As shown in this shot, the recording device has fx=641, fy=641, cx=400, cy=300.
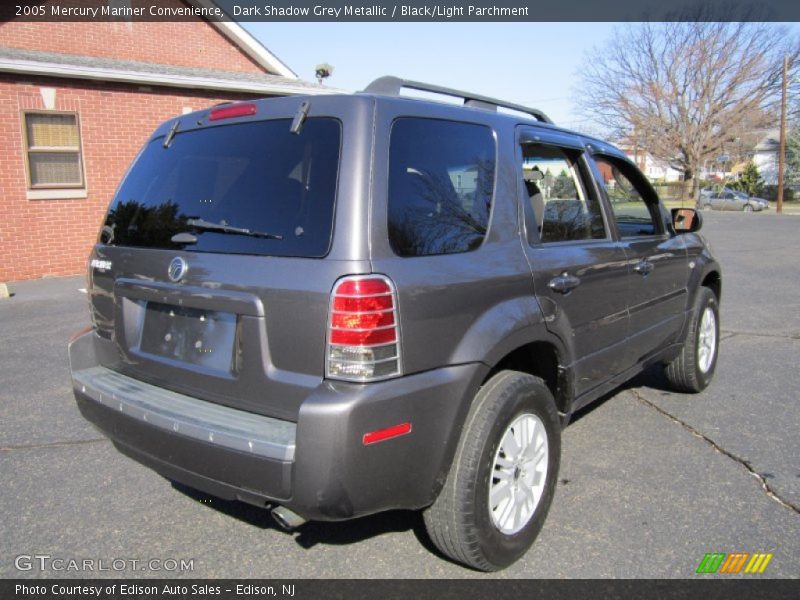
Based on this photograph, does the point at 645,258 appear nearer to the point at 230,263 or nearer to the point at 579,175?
the point at 579,175

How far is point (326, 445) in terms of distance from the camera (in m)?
2.06

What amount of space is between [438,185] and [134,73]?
412 inches

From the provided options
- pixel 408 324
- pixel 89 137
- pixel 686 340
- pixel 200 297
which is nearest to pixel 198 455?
pixel 200 297

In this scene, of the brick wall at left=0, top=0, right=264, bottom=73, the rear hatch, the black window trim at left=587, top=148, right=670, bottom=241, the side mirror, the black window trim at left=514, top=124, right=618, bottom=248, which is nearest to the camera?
the rear hatch

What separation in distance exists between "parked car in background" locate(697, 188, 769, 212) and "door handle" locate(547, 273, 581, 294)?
131ft

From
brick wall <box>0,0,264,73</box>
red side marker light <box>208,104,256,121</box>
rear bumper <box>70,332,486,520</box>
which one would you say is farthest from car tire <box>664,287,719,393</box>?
brick wall <box>0,0,264,73</box>

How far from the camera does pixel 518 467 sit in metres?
2.67

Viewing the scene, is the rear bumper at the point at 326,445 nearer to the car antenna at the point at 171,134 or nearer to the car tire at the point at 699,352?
the car antenna at the point at 171,134

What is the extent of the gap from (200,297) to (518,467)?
145 centimetres

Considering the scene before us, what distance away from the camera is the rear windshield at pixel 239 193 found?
2.28 metres

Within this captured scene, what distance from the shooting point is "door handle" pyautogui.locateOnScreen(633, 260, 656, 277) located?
12.1ft

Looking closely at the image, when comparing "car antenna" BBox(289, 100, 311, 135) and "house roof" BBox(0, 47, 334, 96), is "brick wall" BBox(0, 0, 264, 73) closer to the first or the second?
"house roof" BBox(0, 47, 334, 96)

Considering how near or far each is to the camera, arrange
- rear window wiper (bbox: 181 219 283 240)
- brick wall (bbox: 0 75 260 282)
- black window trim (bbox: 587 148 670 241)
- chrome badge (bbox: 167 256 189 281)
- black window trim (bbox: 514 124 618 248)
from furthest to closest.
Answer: brick wall (bbox: 0 75 260 282) < black window trim (bbox: 587 148 670 241) < black window trim (bbox: 514 124 618 248) < chrome badge (bbox: 167 256 189 281) < rear window wiper (bbox: 181 219 283 240)
